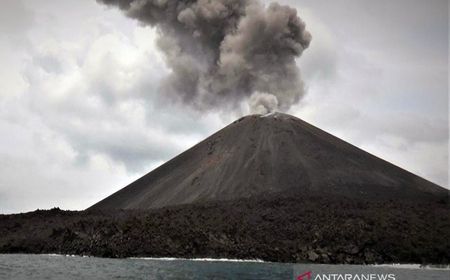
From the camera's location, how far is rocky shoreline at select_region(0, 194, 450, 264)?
101438mm

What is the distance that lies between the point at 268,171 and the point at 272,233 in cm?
3668

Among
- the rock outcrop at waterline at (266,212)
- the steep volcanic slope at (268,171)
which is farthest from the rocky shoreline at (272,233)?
the steep volcanic slope at (268,171)

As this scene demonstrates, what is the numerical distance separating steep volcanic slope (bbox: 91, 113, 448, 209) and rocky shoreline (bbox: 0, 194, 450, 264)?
1075 centimetres

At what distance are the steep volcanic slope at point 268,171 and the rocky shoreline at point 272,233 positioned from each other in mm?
10753

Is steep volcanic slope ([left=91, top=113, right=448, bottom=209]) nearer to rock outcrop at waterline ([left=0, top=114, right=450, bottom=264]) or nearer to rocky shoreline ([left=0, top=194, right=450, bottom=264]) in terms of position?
rock outcrop at waterline ([left=0, top=114, right=450, bottom=264])

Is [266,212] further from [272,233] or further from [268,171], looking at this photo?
[268,171]

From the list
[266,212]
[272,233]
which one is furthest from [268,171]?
[272,233]

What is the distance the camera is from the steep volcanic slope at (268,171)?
5359 inches

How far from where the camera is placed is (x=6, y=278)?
5484cm

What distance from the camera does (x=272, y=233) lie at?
109 m

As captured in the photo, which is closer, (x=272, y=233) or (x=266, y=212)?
(x=272, y=233)

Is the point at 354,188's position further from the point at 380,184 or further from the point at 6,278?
the point at 6,278

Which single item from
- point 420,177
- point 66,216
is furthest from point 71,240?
point 420,177

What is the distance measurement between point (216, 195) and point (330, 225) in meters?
35.6
